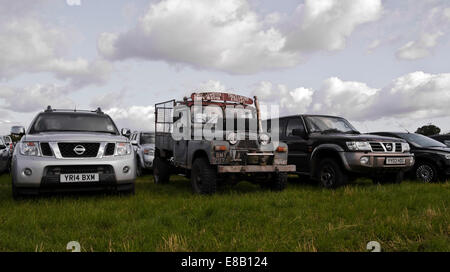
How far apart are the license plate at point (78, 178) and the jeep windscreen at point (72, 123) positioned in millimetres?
1476

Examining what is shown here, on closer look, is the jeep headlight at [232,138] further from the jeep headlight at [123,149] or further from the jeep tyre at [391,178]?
the jeep tyre at [391,178]

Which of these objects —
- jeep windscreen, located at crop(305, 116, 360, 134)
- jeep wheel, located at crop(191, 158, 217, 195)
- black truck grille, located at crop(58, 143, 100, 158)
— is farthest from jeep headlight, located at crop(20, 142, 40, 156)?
jeep windscreen, located at crop(305, 116, 360, 134)

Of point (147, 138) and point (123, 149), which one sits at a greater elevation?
point (147, 138)

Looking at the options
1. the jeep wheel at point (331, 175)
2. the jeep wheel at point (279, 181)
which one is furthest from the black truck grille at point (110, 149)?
the jeep wheel at point (331, 175)

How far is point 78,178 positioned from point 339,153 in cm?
499

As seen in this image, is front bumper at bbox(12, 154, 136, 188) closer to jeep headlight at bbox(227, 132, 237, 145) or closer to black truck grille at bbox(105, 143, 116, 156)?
black truck grille at bbox(105, 143, 116, 156)

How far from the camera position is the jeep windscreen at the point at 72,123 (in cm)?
671

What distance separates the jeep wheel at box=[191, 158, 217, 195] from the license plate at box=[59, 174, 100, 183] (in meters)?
1.83

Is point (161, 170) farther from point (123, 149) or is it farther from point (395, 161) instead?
point (395, 161)

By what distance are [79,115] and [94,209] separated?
291cm

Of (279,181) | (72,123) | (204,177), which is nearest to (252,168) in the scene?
(204,177)

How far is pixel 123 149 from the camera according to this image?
20.6 feet
